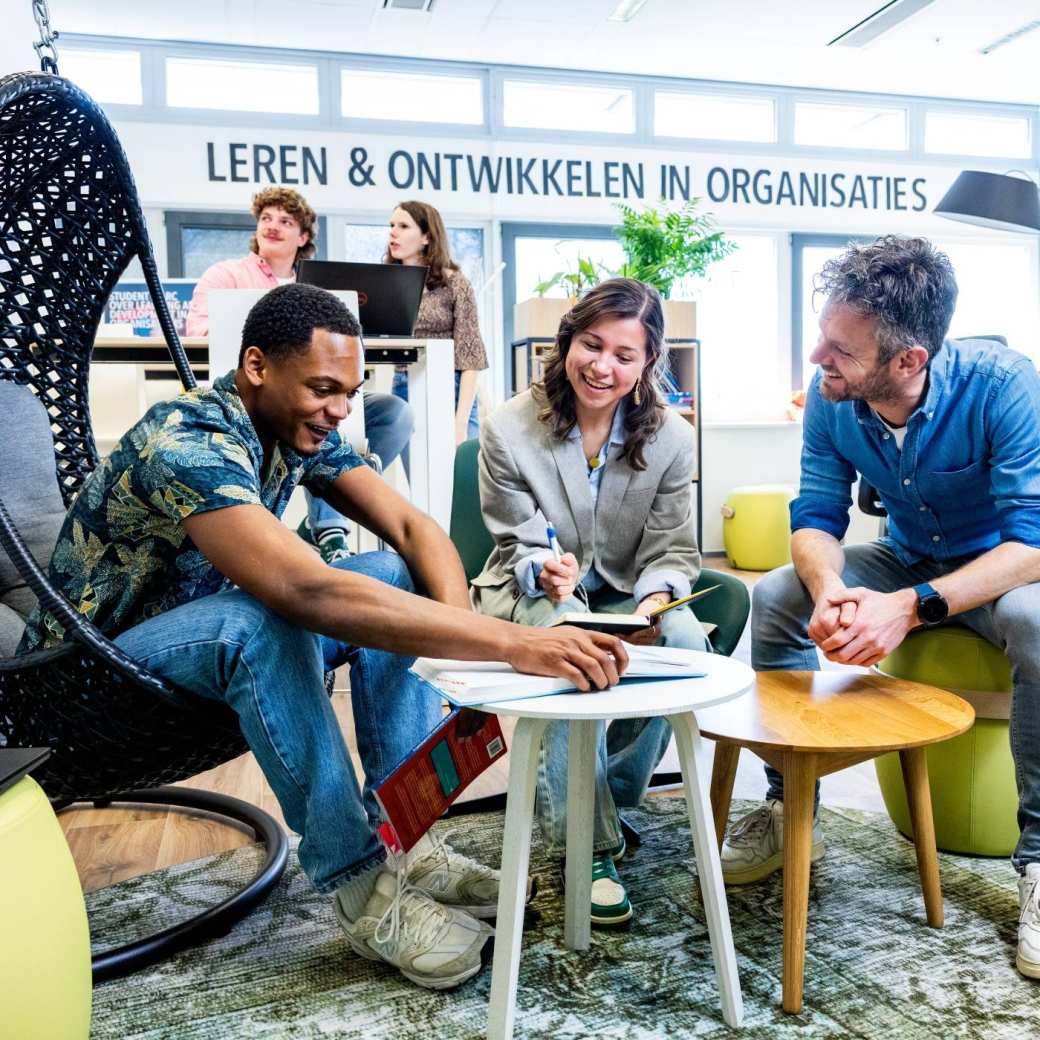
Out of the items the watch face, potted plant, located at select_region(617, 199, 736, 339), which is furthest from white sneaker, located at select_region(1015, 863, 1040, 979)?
potted plant, located at select_region(617, 199, 736, 339)

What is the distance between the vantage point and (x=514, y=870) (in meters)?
1.26

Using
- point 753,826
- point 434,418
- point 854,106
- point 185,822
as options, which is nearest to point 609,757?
point 753,826

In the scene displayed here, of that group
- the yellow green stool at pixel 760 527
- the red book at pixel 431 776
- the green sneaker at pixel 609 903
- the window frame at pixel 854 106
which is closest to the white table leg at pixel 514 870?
the red book at pixel 431 776

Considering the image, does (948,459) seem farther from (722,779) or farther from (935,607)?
(722,779)

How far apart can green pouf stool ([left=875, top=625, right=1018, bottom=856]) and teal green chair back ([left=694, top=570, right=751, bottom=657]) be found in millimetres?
331

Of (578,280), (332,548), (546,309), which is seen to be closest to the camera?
(332,548)

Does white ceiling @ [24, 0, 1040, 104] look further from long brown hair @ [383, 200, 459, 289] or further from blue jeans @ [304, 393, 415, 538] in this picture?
blue jeans @ [304, 393, 415, 538]

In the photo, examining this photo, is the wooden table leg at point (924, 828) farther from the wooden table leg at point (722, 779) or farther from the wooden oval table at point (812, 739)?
the wooden table leg at point (722, 779)

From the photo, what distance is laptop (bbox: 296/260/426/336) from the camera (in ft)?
10.5

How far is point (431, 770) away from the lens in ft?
4.46

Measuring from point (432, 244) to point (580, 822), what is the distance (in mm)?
2964

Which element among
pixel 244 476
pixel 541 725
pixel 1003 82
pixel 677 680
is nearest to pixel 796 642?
pixel 677 680

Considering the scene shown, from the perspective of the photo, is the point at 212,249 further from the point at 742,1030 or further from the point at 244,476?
the point at 742,1030

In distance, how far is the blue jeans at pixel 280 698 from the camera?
135 centimetres
